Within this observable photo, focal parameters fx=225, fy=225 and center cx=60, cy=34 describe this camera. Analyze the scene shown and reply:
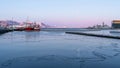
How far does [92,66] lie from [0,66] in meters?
5.82

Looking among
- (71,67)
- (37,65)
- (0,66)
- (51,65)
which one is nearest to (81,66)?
(71,67)

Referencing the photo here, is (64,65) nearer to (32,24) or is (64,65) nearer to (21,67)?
(21,67)

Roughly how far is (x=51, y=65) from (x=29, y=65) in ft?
4.69

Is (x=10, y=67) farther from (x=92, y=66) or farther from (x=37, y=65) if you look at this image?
(x=92, y=66)

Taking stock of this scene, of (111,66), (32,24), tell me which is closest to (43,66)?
(111,66)

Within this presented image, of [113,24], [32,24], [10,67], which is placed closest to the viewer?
[10,67]

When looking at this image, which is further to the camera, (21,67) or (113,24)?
(113,24)

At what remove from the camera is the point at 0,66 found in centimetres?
1402

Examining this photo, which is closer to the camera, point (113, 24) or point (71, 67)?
point (71, 67)

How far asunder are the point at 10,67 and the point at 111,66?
643cm

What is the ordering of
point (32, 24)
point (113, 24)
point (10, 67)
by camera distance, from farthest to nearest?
point (113, 24)
point (32, 24)
point (10, 67)

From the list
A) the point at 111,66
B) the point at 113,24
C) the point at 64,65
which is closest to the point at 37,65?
the point at 64,65

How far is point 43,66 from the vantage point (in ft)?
47.1

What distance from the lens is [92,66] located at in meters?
14.5
